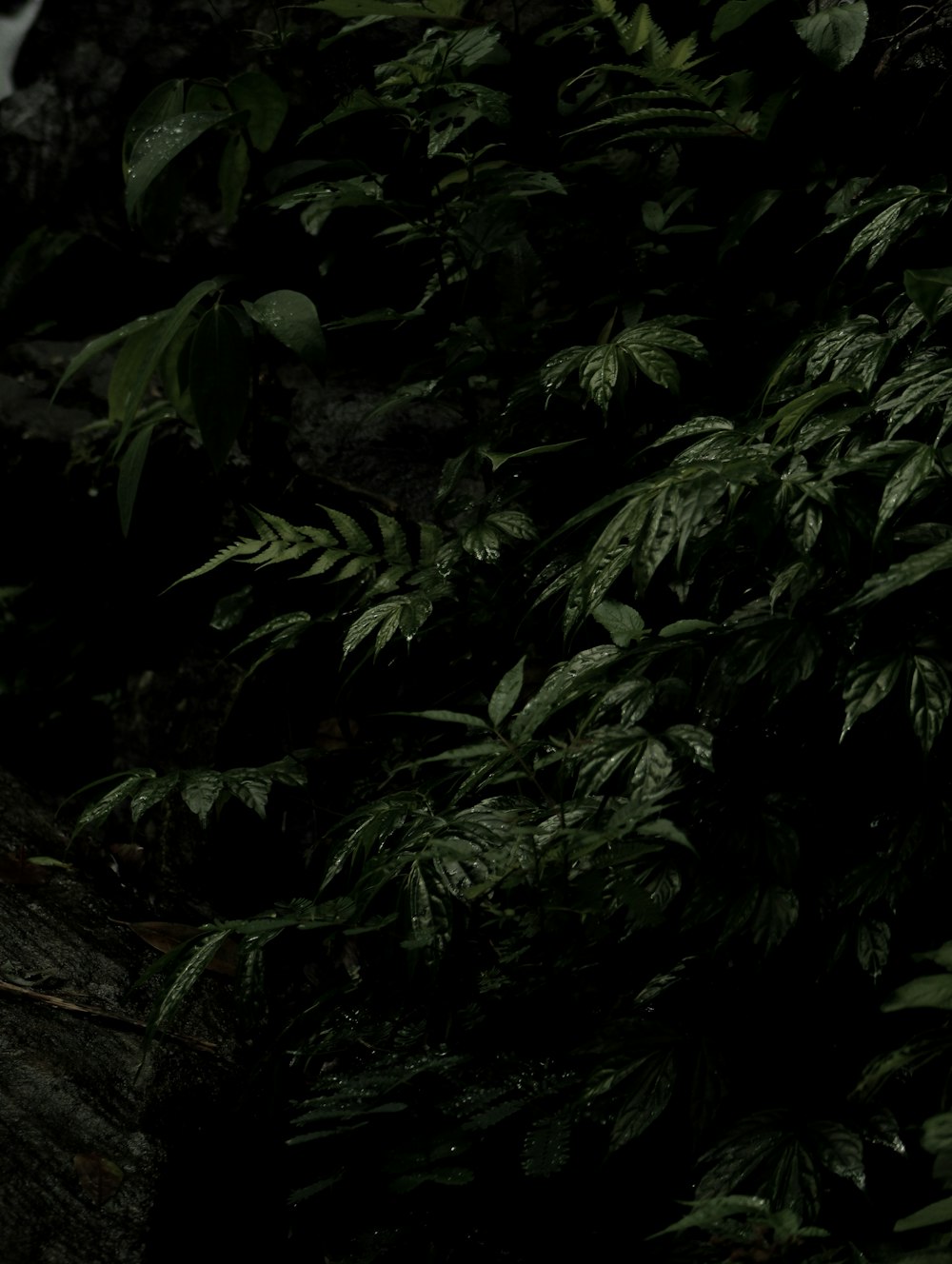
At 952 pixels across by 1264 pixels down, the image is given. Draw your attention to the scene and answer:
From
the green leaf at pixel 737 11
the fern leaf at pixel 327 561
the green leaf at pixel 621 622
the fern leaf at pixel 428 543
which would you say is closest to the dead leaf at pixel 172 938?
the fern leaf at pixel 327 561

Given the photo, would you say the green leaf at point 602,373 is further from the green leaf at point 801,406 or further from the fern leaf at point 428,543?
the fern leaf at point 428,543

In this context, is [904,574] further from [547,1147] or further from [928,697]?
[547,1147]

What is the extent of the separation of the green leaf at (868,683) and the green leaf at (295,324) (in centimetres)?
137

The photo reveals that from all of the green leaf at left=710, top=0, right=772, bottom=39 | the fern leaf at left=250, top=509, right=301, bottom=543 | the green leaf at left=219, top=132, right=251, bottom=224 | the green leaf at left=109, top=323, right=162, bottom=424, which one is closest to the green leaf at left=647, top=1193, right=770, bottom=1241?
the fern leaf at left=250, top=509, right=301, bottom=543

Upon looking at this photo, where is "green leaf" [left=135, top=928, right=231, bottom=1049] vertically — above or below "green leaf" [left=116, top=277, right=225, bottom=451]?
below

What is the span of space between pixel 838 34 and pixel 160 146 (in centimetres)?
154

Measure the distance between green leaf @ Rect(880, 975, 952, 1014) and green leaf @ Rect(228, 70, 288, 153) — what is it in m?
2.35

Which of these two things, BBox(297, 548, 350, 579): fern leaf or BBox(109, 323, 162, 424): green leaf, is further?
BBox(109, 323, 162, 424): green leaf

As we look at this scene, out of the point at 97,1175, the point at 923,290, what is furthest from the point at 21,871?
the point at 923,290

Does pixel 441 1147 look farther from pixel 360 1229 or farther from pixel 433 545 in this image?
pixel 433 545

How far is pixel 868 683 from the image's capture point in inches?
61.6

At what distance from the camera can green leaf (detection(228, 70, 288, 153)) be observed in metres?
2.47

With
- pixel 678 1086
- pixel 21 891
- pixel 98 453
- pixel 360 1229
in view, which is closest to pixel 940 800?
pixel 678 1086

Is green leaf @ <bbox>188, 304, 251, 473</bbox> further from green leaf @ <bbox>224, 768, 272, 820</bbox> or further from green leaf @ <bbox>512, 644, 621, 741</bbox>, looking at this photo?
green leaf @ <bbox>512, 644, 621, 741</bbox>
